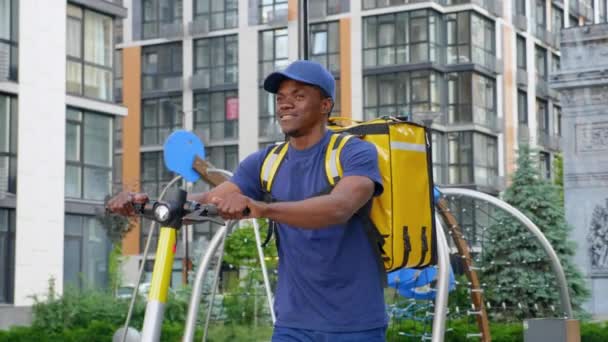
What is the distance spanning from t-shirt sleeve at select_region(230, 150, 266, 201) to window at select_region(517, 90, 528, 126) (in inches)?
2232

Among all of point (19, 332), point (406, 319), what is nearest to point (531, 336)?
point (406, 319)

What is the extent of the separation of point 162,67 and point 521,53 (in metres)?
17.0

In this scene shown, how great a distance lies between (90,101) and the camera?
32594mm

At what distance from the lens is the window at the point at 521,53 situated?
200ft

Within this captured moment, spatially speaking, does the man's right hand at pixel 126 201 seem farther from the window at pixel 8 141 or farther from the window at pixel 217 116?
the window at pixel 217 116

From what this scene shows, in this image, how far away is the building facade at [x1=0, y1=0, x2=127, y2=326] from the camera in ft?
96.5

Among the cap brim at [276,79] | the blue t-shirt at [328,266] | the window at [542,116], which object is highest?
the window at [542,116]

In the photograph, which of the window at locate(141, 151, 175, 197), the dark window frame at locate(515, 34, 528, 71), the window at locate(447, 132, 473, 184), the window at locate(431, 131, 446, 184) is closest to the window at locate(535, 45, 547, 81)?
the dark window frame at locate(515, 34, 528, 71)

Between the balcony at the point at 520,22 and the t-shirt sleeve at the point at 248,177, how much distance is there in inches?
2240

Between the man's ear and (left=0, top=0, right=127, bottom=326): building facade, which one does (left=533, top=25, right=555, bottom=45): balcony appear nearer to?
(left=0, top=0, right=127, bottom=326): building facade

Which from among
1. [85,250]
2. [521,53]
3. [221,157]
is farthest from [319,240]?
[521,53]

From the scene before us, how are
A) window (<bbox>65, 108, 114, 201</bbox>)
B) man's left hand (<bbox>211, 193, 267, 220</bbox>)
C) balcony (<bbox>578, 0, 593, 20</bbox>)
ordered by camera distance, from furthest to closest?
1. balcony (<bbox>578, 0, 593, 20</bbox>)
2. window (<bbox>65, 108, 114, 201</bbox>)
3. man's left hand (<bbox>211, 193, 267, 220</bbox>)

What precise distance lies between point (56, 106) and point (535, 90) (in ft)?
119

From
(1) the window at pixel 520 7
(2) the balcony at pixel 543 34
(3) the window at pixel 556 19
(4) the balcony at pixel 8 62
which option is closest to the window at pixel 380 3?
(1) the window at pixel 520 7
